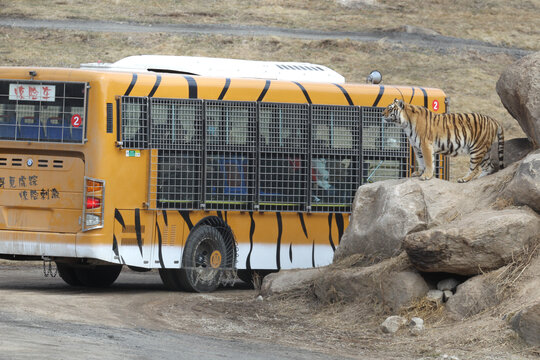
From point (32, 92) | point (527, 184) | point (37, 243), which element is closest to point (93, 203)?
point (37, 243)

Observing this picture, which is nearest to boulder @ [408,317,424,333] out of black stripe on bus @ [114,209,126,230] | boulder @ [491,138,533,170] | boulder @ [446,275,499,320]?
boulder @ [446,275,499,320]

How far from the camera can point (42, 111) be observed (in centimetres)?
1478

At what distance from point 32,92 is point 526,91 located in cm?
658

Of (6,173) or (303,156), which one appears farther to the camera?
(303,156)

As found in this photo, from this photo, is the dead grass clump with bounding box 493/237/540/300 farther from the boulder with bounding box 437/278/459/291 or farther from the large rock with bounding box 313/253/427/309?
the large rock with bounding box 313/253/427/309

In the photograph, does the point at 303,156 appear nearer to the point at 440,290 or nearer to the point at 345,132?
the point at 345,132

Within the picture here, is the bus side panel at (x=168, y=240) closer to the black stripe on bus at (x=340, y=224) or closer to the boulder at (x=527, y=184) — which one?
the black stripe on bus at (x=340, y=224)

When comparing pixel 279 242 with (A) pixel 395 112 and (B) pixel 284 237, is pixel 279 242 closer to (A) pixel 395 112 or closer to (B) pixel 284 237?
(B) pixel 284 237

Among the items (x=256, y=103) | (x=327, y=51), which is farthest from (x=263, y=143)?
(x=327, y=51)

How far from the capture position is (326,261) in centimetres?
1634

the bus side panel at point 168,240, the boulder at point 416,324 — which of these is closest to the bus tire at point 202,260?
the bus side panel at point 168,240

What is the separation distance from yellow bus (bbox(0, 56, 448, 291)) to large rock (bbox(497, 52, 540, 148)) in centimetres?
282

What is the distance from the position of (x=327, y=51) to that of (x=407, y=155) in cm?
2212

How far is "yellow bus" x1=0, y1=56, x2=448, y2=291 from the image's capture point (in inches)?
571
